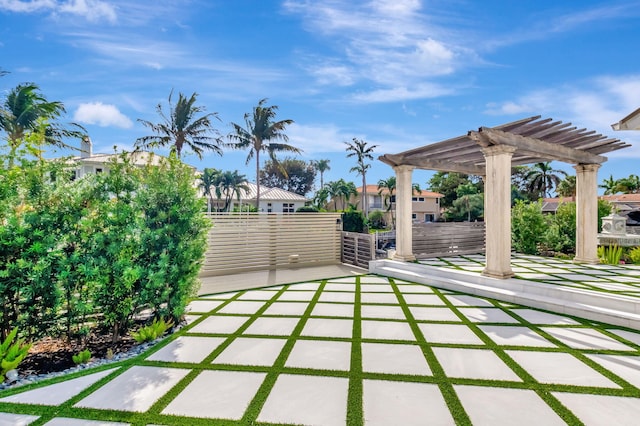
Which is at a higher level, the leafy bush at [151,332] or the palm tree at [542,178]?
the palm tree at [542,178]

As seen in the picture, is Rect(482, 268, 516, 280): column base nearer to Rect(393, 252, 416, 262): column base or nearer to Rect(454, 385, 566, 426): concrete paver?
Rect(393, 252, 416, 262): column base

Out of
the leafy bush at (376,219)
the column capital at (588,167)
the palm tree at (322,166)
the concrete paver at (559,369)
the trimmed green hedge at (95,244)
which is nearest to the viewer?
the concrete paver at (559,369)

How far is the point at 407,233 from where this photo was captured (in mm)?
7137

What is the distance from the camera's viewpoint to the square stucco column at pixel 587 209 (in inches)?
261

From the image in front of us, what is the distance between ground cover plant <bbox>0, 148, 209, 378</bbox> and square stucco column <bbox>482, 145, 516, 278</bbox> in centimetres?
470

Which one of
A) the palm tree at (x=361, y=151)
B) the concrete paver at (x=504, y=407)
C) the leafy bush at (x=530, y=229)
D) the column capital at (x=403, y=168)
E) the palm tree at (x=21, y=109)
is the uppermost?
the palm tree at (x=361, y=151)

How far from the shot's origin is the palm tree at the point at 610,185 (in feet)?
98.7

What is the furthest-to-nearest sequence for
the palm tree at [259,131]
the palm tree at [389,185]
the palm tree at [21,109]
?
the palm tree at [389,185] < the palm tree at [259,131] < the palm tree at [21,109]

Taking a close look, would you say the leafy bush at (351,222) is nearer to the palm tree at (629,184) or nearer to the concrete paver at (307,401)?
the concrete paver at (307,401)

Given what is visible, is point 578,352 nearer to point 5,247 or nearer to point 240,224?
point 5,247

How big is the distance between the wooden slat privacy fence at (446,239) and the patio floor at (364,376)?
12.8 feet

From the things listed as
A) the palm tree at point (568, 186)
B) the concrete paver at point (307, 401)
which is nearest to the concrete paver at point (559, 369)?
the concrete paver at point (307, 401)

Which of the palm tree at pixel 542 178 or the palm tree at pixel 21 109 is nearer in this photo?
the palm tree at pixel 21 109

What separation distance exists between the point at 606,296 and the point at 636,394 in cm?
233
